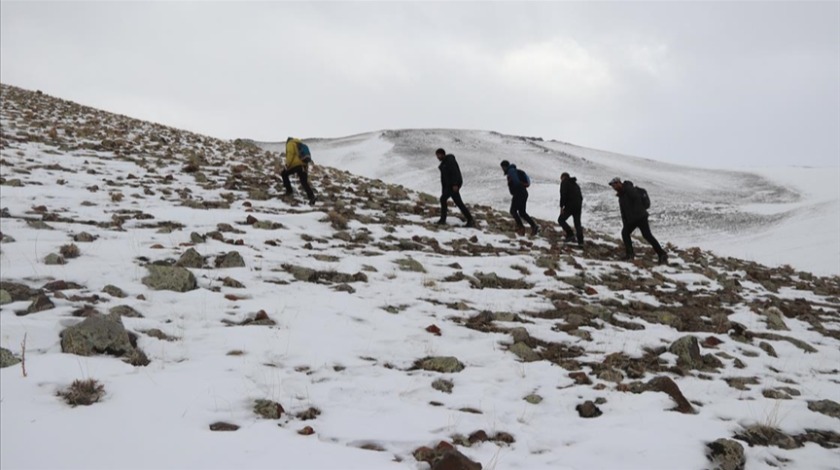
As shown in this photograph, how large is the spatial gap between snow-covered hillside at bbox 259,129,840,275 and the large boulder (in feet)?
55.7

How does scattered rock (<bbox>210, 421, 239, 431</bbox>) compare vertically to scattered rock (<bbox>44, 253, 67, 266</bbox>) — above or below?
below

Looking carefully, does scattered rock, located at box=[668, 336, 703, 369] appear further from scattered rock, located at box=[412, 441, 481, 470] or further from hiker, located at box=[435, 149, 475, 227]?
hiker, located at box=[435, 149, 475, 227]

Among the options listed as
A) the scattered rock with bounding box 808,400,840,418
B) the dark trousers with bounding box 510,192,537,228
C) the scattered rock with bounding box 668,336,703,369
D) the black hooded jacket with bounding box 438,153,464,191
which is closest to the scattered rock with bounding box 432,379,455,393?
the scattered rock with bounding box 668,336,703,369

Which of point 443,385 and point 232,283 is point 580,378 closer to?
point 443,385

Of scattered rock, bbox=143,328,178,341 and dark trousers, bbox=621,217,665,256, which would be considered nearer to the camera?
scattered rock, bbox=143,328,178,341

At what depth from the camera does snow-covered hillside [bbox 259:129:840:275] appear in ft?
65.0

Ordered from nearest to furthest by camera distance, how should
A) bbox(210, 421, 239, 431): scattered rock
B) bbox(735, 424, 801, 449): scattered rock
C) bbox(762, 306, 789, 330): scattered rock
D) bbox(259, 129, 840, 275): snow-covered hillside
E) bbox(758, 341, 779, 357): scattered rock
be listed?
bbox(210, 421, 239, 431): scattered rock → bbox(735, 424, 801, 449): scattered rock → bbox(758, 341, 779, 357): scattered rock → bbox(762, 306, 789, 330): scattered rock → bbox(259, 129, 840, 275): snow-covered hillside

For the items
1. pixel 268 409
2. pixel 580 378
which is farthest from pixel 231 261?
pixel 580 378

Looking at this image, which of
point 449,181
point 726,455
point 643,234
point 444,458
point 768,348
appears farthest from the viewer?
point 449,181

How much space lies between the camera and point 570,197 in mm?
12930

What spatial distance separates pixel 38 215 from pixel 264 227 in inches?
137

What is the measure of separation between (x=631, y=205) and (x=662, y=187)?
26.9 meters

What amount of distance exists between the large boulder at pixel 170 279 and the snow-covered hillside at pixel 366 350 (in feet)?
0.08

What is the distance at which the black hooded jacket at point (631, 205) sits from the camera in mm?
11781
